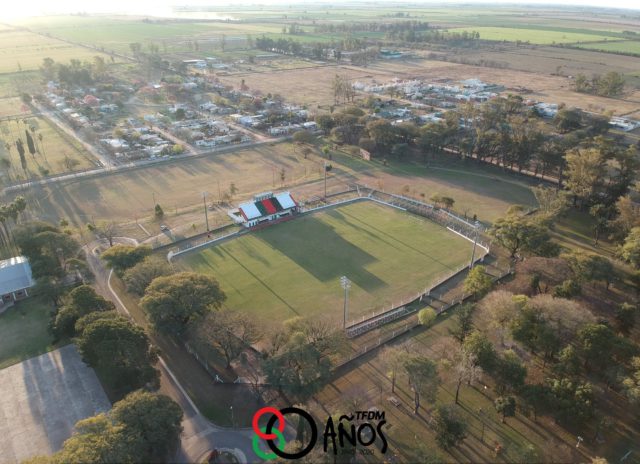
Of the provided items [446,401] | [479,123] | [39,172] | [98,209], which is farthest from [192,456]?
[479,123]

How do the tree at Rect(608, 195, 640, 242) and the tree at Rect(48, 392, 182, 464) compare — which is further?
the tree at Rect(608, 195, 640, 242)

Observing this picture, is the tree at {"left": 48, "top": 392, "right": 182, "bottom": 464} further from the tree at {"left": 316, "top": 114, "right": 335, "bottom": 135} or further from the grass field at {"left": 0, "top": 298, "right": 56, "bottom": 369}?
the tree at {"left": 316, "top": 114, "right": 335, "bottom": 135}

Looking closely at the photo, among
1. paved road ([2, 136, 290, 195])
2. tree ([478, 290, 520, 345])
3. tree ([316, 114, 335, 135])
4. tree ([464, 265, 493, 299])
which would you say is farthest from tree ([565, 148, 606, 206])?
paved road ([2, 136, 290, 195])

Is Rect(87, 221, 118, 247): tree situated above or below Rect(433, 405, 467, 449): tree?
below

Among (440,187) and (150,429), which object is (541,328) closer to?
(150,429)

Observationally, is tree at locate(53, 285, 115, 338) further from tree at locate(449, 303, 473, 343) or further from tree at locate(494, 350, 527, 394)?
tree at locate(494, 350, 527, 394)

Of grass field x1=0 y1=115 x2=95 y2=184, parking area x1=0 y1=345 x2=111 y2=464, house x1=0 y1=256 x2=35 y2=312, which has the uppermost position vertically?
house x1=0 y1=256 x2=35 y2=312

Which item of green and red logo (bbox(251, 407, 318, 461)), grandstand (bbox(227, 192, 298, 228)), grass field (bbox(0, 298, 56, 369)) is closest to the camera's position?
green and red logo (bbox(251, 407, 318, 461))

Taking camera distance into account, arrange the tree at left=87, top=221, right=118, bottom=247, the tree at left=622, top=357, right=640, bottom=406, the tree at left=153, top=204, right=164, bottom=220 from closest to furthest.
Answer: the tree at left=622, top=357, right=640, bottom=406, the tree at left=87, top=221, right=118, bottom=247, the tree at left=153, top=204, right=164, bottom=220
